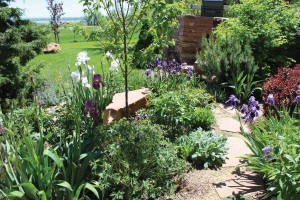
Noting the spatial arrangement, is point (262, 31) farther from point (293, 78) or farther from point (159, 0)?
point (159, 0)

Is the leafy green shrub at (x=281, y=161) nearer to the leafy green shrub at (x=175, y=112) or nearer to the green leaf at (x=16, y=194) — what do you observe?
the leafy green shrub at (x=175, y=112)

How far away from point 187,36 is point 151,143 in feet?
16.5

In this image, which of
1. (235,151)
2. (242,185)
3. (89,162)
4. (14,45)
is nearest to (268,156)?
(242,185)

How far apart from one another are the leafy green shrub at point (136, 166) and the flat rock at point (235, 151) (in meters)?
0.69

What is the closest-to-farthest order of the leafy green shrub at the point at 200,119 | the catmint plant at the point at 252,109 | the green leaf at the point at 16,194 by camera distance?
the green leaf at the point at 16,194, the catmint plant at the point at 252,109, the leafy green shrub at the point at 200,119

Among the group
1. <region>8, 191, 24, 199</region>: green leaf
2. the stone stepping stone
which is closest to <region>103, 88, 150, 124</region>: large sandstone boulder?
the stone stepping stone

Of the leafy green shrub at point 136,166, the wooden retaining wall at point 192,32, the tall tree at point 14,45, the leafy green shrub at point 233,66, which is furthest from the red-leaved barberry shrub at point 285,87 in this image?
the tall tree at point 14,45

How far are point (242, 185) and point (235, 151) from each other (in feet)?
2.45

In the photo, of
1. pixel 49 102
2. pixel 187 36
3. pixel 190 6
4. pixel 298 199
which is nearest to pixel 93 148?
pixel 298 199

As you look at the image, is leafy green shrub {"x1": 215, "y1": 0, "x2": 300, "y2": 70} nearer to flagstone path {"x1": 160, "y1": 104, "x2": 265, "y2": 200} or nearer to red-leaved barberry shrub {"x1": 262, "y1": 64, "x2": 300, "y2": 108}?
red-leaved barberry shrub {"x1": 262, "y1": 64, "x2": 300, "y2": 108}

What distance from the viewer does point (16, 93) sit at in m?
5.53

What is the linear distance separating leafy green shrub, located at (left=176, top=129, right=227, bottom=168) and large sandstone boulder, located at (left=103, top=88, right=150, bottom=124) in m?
1.07

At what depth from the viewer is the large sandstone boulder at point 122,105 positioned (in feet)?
13.3

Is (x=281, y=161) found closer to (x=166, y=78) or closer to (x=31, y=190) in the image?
(x=31, y=190)
